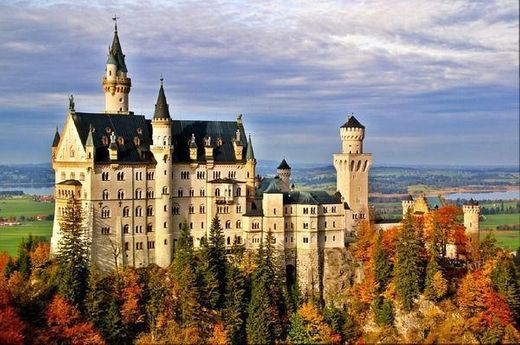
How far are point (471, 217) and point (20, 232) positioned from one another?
80.5 meters

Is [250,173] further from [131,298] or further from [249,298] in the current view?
[131,298]

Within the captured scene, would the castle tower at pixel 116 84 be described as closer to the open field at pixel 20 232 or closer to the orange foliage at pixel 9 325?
the orange foliage at pixel 9 325

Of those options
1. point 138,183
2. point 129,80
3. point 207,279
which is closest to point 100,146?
point 138,183

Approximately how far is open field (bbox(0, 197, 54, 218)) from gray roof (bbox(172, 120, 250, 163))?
65.6m

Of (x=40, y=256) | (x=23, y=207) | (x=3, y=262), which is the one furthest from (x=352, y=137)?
(x=23, y=207)

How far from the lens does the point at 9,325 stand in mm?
73312

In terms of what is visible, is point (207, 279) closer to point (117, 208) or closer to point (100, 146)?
point (117, 208)

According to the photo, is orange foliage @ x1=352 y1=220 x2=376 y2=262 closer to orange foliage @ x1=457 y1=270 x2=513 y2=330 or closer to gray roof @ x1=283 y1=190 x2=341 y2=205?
gray roof @ x1=283 y1=190 x2=341 y2=205

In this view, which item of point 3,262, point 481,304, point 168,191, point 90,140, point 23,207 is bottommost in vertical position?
point 481,304

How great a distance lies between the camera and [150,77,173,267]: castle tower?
290ft

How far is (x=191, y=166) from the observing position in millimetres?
91062

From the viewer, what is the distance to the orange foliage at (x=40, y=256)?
87688mm

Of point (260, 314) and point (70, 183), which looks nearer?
point (260, 314)

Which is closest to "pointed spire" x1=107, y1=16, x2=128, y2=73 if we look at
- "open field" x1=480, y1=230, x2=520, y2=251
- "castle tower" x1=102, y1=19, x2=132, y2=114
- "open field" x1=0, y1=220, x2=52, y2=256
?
"castle tower" x1=102, y1=19, x2=132, y2=114
